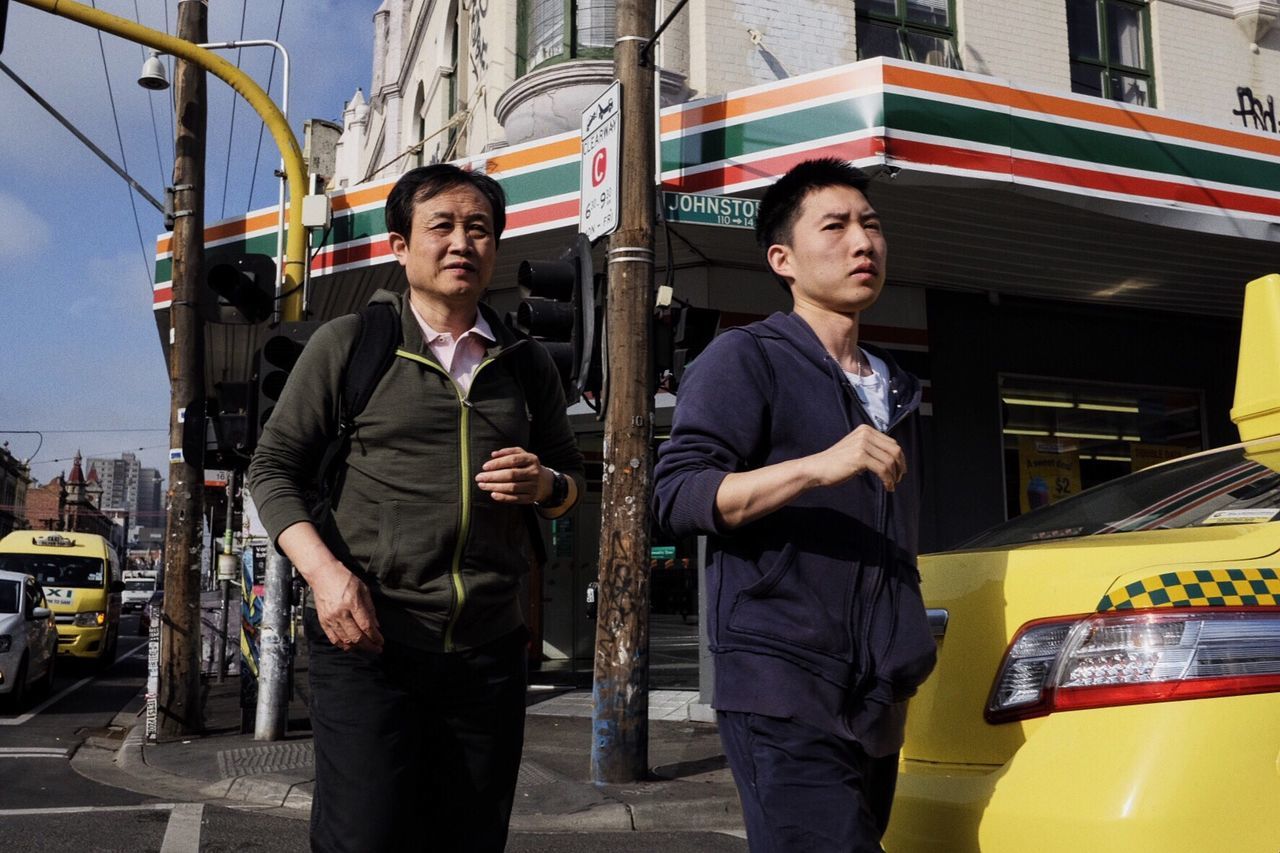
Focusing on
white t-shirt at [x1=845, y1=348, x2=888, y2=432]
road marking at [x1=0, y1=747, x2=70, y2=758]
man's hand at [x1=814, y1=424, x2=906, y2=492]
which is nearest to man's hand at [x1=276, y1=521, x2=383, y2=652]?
man's hand at [x1=814, y1=424, x2=906, y2=492]

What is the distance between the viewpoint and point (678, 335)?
8023mm

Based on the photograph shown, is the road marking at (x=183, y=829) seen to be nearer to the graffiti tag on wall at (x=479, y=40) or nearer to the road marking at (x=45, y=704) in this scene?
the road marking at (x=45, y=704)

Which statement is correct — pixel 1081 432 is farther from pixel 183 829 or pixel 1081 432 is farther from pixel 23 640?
pixel 23 640

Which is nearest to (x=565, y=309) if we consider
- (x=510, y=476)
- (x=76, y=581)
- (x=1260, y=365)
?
(x=1260, y=365)

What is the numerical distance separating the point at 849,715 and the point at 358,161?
86.2ft

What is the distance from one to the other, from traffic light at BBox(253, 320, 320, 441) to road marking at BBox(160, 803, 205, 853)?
2.10 metres

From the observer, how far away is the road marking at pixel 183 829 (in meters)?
6.03

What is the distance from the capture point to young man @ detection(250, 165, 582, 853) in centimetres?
246

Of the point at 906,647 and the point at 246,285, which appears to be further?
the point at 246,285

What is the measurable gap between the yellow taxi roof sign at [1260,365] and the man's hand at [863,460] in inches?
77.8

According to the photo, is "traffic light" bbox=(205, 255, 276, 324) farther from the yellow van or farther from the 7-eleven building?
the yellow van

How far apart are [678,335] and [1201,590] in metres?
5.83

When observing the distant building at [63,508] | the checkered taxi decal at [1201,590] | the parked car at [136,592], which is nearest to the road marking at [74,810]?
the checkered taxi decal at [1201,590]

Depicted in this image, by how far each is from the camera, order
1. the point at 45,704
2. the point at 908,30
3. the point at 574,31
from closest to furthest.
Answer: the point at 574,31, the point at 908,30, the point at 45,704
